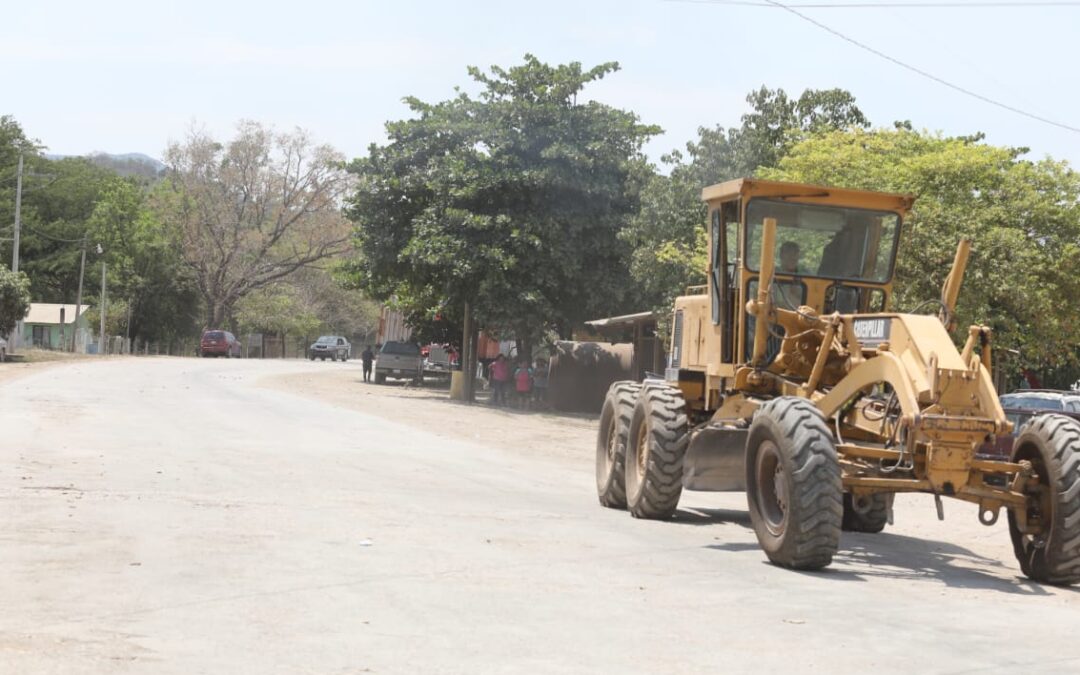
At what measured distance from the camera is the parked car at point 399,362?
53.4 m

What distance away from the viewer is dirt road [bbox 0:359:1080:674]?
23.2 feet

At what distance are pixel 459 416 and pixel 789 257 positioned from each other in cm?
2277

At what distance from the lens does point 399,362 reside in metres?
53.4

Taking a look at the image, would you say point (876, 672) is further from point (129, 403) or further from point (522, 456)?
point (129, 403)

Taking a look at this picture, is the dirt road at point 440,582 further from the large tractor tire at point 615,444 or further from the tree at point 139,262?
the tree at point 139,262

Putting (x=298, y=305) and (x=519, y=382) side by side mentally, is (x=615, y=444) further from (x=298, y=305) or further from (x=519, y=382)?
(x=298, y=305)

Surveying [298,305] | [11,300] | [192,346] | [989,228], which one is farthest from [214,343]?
[989,228]

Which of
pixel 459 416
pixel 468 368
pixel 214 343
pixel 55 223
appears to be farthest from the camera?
pixel 55 223

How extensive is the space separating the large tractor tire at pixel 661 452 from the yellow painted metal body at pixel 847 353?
447 millimetres

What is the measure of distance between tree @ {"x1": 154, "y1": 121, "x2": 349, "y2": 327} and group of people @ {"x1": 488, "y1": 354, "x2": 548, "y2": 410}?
38449mm

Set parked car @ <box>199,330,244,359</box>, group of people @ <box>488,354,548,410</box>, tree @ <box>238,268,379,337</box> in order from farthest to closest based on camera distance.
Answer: tree @ <box>238,268,379,337</box> < parked car @ <box>199,330,244,359</box> < group of people @ <box>488,354,548,410</box>

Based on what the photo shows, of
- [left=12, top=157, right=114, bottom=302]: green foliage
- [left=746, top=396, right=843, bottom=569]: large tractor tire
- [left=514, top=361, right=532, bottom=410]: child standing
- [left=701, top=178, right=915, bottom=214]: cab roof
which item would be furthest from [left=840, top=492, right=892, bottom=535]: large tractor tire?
[left=12, top=157, right=114, bottom=302]: green foliage

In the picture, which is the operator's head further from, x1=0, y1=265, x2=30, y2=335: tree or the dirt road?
x1=0, y1=265, x2=30, y2=335: tree

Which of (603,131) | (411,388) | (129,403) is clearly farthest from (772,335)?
(411,388)
